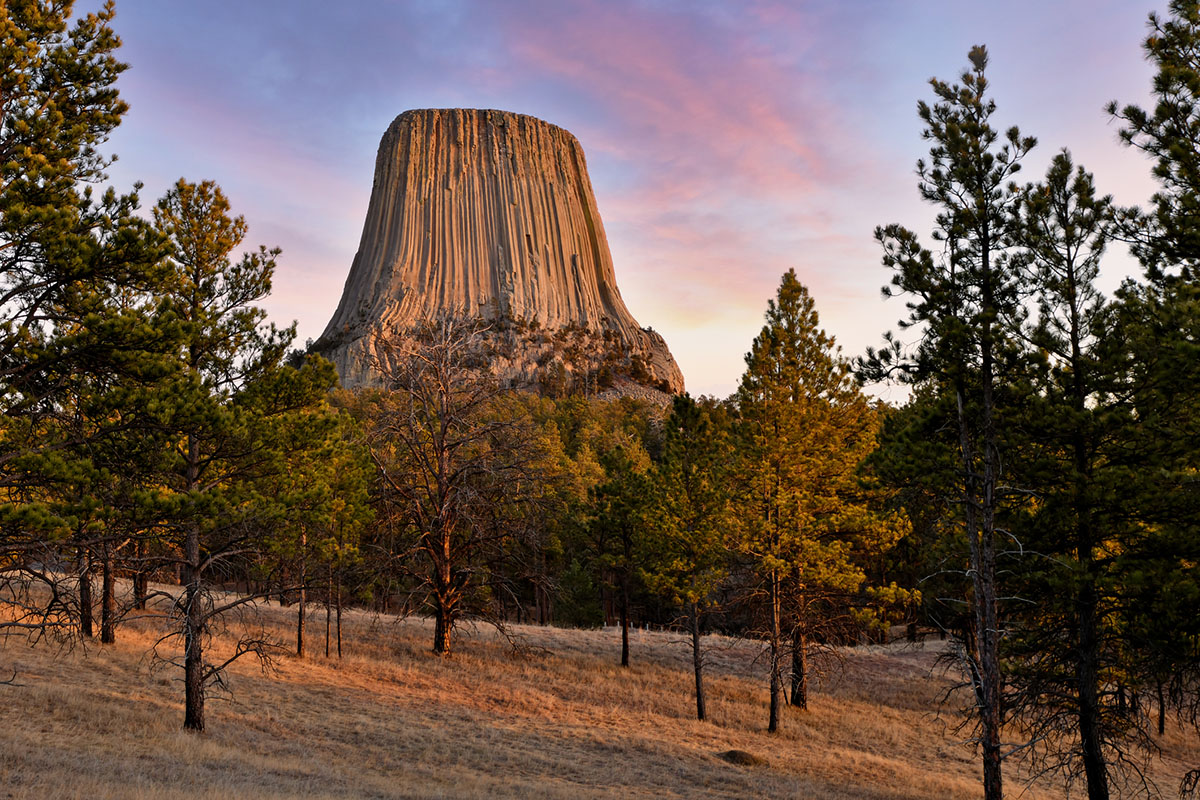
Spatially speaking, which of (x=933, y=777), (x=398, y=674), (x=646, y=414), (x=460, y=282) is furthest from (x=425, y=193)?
(x=933, y=777)

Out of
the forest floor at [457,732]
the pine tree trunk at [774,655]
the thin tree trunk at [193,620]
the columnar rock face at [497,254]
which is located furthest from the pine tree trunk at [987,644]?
the columnar rock face at [497,254]

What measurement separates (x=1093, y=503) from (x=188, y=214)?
18.3m

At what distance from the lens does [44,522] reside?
914cm

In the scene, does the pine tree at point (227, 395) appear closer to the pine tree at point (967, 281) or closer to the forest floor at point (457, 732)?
the forest floor at point (457, 732)

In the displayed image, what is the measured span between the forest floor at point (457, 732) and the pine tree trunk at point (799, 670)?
0.62 meters

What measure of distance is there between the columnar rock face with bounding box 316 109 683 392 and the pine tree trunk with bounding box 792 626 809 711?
9367 cm

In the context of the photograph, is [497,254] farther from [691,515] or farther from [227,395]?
[227,395]

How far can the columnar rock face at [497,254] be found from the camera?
122438mm

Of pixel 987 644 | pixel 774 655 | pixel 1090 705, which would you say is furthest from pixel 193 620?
pixel 1090 705

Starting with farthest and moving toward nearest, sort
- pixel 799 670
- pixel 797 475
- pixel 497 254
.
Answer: pixel 497 254, pixel 799 670, pixel 797 475

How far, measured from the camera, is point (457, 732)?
17.3 metres

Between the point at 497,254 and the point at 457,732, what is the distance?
391 feet

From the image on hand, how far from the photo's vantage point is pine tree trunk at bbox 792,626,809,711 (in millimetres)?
21781

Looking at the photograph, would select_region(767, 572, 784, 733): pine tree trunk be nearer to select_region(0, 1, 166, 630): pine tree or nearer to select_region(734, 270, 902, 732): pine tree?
select_region(734, 270, 902, 732): pine tree
